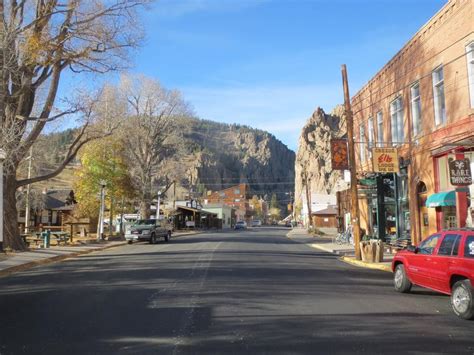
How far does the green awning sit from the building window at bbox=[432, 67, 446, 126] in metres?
3.01

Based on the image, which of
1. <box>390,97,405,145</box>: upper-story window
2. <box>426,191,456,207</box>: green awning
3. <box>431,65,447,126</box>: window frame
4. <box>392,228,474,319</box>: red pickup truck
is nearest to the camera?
<box>392,228,474,319</box>: red pickup truck

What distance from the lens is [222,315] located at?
8438 mm

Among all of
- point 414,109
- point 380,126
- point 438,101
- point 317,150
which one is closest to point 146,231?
point 380,126

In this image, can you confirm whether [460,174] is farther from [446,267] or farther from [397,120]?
[397,120]

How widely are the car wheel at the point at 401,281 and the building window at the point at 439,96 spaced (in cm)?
990

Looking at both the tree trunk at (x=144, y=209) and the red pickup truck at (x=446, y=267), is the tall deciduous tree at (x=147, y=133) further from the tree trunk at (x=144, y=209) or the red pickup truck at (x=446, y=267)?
the red pickup truck at (x=446, y=267)

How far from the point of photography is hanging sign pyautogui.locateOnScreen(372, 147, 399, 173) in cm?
2141

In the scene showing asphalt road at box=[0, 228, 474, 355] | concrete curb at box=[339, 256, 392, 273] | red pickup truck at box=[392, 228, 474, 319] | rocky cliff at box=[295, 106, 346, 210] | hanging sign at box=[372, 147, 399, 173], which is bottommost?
concrete curb at box=[339, 256, 392, 273]

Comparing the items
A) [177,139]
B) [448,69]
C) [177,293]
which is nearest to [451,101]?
[448,69]

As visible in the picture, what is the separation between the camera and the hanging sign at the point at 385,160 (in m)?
21.4

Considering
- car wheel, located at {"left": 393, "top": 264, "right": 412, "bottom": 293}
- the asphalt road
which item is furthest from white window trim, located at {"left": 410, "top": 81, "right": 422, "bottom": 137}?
car wheel, located at {"left": 393, "top": 264, "right": 412, "bottom": 293}

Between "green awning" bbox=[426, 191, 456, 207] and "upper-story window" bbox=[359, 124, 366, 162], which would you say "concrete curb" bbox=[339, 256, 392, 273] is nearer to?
"green awning" bbox=[426, 191, 456, 207]

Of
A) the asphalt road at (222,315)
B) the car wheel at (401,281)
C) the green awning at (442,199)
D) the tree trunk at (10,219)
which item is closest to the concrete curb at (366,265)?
the asphalt road at (222,315)

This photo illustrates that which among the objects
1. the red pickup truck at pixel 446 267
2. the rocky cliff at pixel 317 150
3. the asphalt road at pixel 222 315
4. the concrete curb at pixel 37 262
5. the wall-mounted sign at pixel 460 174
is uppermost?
the rocky cliff at pixel 317 150
